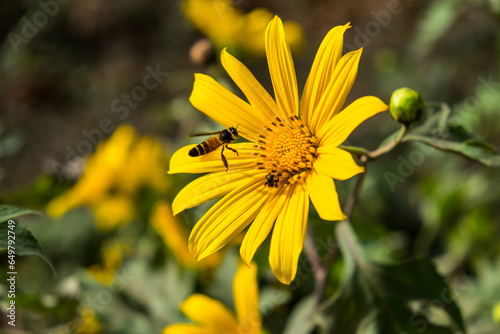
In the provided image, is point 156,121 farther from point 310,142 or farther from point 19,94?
point 310,142

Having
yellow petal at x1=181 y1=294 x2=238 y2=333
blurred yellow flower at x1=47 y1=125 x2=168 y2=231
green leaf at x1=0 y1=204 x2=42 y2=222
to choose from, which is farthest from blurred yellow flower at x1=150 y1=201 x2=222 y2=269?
green leaf at x1=0 y1=204 x2=42 y2=222

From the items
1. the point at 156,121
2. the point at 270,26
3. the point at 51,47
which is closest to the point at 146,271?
the point at 270,26

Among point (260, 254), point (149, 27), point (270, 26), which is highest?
point (149, 27)

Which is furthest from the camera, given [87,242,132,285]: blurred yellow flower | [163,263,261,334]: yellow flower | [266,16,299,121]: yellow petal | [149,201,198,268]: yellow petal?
[87,242,132,285]: blurred yellow flower

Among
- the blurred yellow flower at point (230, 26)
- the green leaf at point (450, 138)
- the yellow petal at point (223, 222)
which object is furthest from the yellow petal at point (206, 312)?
the blurred yellow flower at point (230, 26)

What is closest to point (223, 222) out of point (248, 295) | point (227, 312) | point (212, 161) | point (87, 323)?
point (212, 161)

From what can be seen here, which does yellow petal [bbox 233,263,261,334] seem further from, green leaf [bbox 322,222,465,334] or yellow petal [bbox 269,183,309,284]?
yellow petal [bbox 269,183,309,284]

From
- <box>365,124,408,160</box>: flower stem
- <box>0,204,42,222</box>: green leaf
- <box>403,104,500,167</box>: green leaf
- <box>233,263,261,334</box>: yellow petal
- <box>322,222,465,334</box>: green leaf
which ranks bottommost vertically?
<box>322,222,465,334</box>: green leaf
